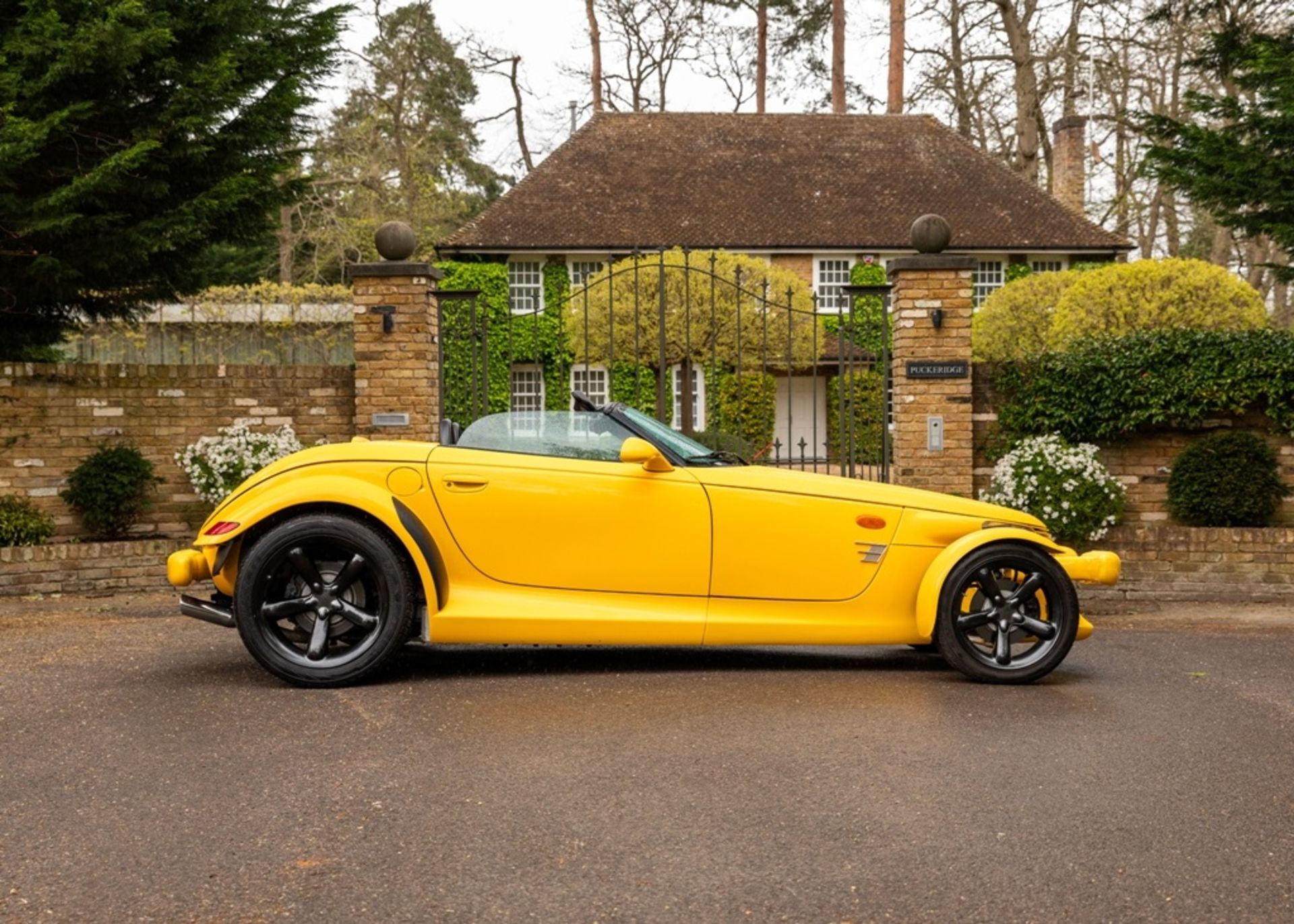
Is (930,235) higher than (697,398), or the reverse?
(930,235)

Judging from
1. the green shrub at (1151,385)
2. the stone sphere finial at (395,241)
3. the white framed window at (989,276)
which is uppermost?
the white framed window at (989,276)

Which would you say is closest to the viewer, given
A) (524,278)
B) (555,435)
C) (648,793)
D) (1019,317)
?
(648,793)

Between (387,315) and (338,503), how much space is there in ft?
16.2

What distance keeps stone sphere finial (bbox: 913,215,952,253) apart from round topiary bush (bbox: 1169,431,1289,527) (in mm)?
2653

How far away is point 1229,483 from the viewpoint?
10.5 metres

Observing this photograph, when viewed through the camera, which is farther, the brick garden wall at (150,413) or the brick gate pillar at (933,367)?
the brick garden wall at (150,413)

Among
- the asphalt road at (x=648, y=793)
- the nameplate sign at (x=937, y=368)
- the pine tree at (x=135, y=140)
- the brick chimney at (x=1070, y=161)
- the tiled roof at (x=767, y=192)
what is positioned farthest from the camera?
the brick chimney at (x=1070, y=161)

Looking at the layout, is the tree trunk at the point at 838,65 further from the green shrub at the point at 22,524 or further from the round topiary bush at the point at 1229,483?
the green shrub at the point at 22,524

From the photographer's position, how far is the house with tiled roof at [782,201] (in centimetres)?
3088

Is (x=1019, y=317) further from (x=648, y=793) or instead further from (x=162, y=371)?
(x=648, y=793)

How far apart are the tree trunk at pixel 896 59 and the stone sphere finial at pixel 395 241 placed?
24.6 metres

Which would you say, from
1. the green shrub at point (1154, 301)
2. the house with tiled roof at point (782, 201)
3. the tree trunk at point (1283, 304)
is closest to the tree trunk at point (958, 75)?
the house with tiled roof at point (782, 201)

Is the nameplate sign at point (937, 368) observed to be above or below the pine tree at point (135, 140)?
below

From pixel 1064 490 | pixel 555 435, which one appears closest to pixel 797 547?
pixel 555 435
